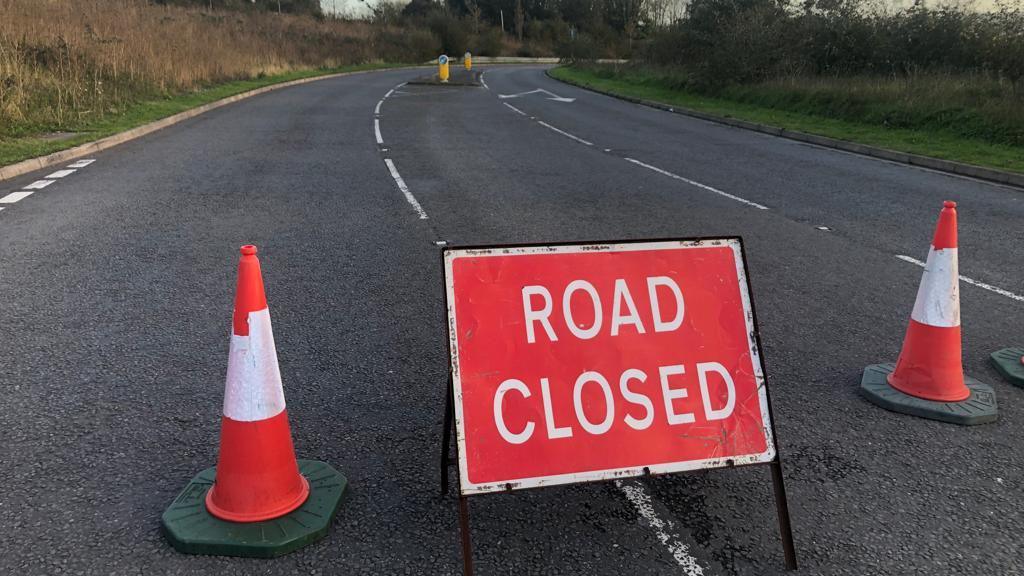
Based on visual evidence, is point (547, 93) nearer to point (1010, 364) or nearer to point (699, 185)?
point (699, 185)

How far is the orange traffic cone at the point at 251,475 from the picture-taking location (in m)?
2.63

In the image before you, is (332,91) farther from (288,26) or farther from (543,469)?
(543,469)

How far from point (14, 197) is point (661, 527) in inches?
345

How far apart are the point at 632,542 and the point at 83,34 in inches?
765

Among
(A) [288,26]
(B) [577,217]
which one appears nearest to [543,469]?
(B) [577,217]

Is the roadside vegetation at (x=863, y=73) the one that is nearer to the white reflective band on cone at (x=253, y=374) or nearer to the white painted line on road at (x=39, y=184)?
the white reflective band on cone at (x=253, y=374)

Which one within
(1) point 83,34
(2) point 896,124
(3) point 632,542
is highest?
(1) point 83,34

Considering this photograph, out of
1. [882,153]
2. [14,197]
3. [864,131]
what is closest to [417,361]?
[14,197]

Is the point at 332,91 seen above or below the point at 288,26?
below

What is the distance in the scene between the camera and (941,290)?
12.4 ft

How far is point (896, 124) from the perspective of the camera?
1681 cm

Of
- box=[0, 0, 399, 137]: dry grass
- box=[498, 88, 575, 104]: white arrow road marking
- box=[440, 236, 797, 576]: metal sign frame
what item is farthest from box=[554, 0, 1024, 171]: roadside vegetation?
box=[0, 0, 399, 137]: dry grass

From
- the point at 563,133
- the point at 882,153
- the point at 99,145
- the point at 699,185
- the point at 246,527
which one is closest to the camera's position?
the point at 246,527

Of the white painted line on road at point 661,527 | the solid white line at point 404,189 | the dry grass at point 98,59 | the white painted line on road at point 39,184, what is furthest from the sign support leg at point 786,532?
the dry grass at point 98,59
